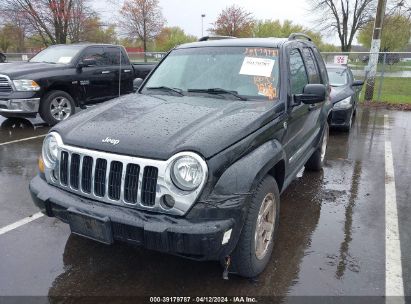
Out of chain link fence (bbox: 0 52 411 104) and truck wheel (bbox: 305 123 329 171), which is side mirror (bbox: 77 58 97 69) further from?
truck wheel (bbox: 305 123 329 171)

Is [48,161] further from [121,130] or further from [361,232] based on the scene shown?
[361,232]

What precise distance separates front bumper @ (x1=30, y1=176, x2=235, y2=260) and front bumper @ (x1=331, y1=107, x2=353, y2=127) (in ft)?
21.0

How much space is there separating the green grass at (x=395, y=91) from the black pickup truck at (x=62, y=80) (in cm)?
930

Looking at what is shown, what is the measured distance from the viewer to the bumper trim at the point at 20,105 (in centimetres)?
793

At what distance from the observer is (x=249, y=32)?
148 ft

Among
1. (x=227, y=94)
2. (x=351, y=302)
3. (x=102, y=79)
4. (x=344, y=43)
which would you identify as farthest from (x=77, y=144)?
(x=344, y=43)

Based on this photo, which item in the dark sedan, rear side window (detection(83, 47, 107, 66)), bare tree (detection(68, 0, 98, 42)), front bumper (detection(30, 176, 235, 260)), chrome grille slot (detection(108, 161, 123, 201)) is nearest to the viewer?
front bumper (detection(30, 176, 235, 260))

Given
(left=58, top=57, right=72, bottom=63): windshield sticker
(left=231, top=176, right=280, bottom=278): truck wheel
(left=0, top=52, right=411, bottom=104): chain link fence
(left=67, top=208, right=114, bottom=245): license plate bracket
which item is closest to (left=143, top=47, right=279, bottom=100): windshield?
(left=231, top=176, right=280, bottom=278): truck wheel

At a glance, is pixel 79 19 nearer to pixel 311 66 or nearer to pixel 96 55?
pixel 96 55

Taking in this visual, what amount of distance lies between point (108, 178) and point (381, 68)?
16.8 metres

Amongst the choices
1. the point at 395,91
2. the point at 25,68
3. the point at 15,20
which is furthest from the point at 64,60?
the point at 15,20

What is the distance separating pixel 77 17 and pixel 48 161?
25.1 metres

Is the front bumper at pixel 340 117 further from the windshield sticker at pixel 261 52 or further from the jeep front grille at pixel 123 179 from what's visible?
the jeep front grille at pixel 123 179

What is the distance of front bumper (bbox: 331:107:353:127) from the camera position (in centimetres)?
820
